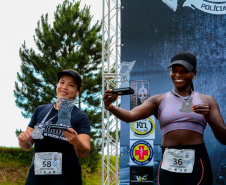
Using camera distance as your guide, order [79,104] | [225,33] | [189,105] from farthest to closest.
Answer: [79,104] → [225,33] → [189,105]

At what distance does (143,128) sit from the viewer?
19.0 ft

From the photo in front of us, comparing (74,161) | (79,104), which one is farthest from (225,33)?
(79,104)

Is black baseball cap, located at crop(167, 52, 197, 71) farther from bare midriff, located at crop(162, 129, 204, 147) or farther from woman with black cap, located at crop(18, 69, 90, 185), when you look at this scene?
woman with black cap, located at crop(18, 69, 90, 185)

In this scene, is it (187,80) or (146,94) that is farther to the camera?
(146,94)

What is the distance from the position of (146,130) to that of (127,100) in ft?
1.98

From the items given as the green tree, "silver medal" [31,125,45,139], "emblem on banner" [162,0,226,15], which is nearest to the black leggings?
"silver medal" [31,125,45,139]

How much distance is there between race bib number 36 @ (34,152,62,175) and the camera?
2281 mm

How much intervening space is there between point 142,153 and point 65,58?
8365mm

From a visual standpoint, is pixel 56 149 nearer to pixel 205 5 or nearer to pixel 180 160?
pixel 180 160

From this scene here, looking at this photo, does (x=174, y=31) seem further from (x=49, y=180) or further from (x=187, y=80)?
(x=49, y=180)

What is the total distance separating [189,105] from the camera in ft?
7.16

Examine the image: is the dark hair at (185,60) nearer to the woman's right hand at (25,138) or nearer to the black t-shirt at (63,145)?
the black t-shirt at (63,145)

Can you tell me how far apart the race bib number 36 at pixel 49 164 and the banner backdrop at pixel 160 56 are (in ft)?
11.7

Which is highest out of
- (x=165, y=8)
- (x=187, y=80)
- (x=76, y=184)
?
(x=165, y=8)
